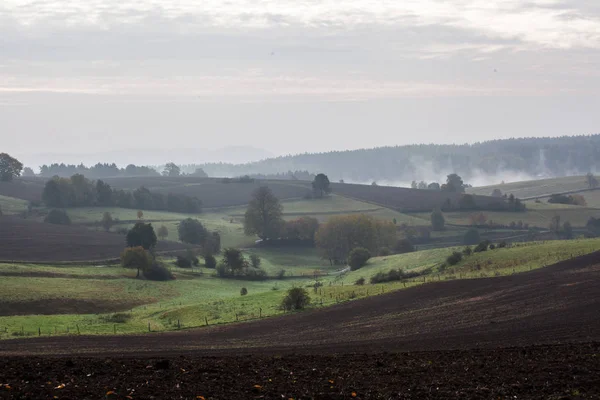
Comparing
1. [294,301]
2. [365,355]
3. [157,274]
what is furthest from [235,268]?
[365,355]

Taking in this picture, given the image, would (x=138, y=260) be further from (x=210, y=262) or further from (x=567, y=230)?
(x=567, y=230)

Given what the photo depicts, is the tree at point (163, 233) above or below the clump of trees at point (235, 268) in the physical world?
above

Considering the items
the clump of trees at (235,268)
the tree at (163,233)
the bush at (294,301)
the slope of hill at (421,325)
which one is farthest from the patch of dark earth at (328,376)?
the tree at (163,233)

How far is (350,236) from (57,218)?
57.2 m

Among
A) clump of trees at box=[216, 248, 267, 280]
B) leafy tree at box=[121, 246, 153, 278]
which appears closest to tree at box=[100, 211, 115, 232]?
clump of trees at box=[216, 248, 267, 280]

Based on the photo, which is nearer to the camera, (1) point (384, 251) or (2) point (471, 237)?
(1) point (384, 251)

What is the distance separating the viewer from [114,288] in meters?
87.1

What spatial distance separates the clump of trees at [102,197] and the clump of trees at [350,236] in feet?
172

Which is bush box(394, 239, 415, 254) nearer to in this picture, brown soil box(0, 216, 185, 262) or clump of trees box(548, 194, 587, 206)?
brown soil box(0, 216, 185, 262)

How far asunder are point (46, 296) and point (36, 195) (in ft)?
363

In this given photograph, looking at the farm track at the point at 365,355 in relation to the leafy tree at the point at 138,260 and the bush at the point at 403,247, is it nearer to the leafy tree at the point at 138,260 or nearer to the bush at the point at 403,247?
the leafy tree at the point at 138,260

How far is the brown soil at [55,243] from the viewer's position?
4218 inches

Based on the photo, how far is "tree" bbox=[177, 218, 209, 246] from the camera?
138 m

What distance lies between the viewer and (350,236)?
135 meters
